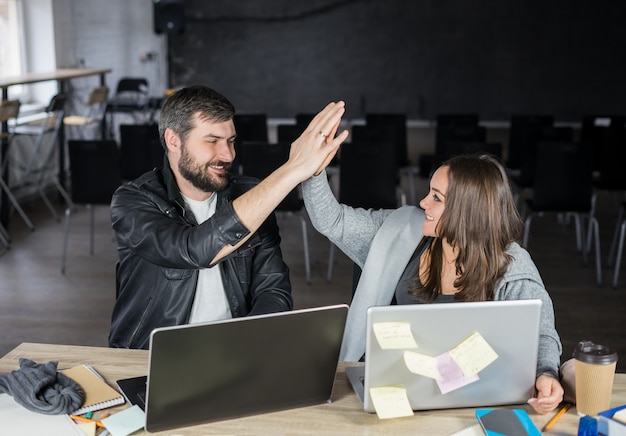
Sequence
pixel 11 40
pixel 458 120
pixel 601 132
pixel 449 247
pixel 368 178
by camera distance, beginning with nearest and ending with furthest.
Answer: pixel 449 247, pixel 368 178, pixel 601 132, pixel 458 120, pixel 11 40

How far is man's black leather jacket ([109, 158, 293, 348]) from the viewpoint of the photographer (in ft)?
7.14

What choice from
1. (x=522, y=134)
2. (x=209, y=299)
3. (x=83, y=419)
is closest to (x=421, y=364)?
(x=83, y=419)

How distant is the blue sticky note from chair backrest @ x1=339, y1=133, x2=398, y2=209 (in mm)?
3417

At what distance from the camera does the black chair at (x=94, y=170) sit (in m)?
5.11

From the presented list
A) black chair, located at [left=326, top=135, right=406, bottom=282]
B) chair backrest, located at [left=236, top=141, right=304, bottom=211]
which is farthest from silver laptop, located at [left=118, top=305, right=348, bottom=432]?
black chair, located at [left=326, top=135, right=406, bottom=282]

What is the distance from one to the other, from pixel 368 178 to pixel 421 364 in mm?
3437

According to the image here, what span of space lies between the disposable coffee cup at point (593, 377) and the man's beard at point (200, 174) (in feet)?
3.61

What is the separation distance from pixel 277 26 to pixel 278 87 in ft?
2.20

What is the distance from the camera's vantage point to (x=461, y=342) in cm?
165

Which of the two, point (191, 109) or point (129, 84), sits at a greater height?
point (191, 109)

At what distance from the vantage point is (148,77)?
9.24 metres

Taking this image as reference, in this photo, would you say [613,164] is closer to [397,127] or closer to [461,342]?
[397,127]

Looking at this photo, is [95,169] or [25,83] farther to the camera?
[25,83]

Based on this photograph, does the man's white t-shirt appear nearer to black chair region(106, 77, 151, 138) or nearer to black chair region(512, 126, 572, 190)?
black chair region(512, 126, 572, 190)
